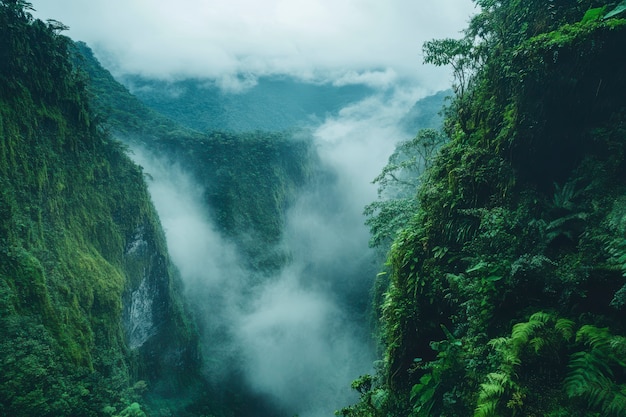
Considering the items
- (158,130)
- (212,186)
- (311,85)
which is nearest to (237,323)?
(212,186)

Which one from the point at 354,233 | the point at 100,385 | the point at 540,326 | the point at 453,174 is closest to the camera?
the point at 540,326

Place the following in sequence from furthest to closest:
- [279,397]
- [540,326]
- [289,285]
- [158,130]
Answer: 1. [289,285]
2. [158,130]
3. [279,397]
4. [540,326]

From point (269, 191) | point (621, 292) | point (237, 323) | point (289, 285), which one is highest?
point (269, 191)

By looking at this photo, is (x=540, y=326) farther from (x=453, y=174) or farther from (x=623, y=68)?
(x=623, y=68)

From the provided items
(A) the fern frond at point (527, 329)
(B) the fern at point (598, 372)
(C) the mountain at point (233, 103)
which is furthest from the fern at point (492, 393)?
(C) the mountain at point (233, 103)

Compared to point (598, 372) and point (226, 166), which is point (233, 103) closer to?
point (226, 166)

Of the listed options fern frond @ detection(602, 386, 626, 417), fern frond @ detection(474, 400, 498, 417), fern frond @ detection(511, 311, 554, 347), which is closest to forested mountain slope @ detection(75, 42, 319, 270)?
fern frond @ detection(511, 311, 554, 347)
